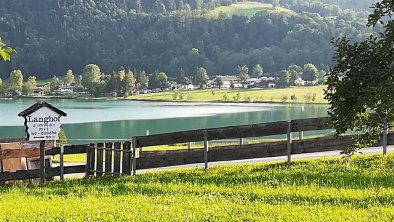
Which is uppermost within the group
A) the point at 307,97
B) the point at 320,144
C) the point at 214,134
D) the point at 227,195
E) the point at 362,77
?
the point at 362,77

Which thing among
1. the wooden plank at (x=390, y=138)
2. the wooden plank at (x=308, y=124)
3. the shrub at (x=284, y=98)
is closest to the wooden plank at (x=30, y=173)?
the wooden plank at (x=308, y=124)

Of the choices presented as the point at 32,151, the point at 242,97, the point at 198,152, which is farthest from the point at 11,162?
the point at 242,97

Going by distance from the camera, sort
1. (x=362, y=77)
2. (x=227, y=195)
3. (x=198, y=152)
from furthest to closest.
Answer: (x=198, y=152), (x=227, y=195), (x=362, y=77)

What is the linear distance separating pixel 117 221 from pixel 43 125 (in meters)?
7.40

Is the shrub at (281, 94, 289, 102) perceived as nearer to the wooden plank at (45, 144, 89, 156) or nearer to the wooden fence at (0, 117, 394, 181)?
the wooden fence at (0, 117, 394, 181)

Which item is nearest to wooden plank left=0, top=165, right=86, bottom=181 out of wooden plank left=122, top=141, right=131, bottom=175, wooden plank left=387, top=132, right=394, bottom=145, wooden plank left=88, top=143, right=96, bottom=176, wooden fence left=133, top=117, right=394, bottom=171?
wooden plank left=88, top=143, right=96, bottom=176

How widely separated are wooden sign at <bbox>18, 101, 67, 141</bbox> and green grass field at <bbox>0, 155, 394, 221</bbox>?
1411 mm

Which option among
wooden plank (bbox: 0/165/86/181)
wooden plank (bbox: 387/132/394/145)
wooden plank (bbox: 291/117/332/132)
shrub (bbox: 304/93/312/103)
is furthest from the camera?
shrub (bbox: 304/93/312/103)

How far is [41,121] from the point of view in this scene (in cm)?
1569

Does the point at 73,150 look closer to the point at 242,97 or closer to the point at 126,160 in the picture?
the point at 126,160

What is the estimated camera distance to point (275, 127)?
16344mm

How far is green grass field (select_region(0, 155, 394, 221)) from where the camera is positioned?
9320 mm

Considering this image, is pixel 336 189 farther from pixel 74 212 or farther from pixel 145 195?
pixel 74 212

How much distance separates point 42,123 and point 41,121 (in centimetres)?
6
